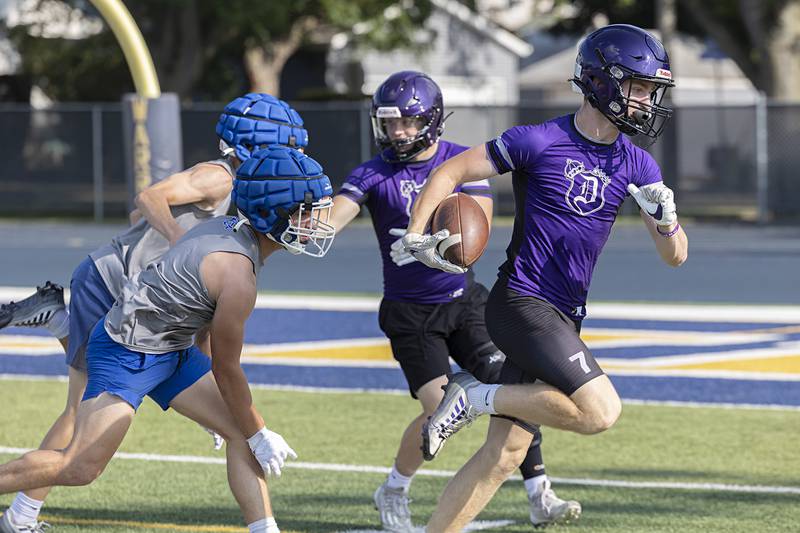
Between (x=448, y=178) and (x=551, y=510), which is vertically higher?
(x=448, y=178)

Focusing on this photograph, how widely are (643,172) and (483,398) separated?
1.11m

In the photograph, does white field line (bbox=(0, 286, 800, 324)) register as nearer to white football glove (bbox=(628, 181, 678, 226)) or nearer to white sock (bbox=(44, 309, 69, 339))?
white sock (bbox=(44, 309, 69, 339))

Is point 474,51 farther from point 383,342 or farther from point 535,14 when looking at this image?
point 383,342

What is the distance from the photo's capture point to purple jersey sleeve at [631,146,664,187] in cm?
570

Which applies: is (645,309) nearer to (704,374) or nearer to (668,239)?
(704,374)

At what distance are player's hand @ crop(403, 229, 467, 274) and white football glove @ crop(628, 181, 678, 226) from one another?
0.74m

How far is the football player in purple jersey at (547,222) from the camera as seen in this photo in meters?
5.53

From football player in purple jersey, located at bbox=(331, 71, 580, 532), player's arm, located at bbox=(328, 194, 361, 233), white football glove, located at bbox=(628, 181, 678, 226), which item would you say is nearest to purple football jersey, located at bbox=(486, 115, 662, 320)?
white football glove, located at bbox=(628, 181, 678, 226)

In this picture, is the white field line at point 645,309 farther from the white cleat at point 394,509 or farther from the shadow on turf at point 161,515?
the shadow on turf at point 161,515

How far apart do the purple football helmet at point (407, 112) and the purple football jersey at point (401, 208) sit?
86 millimetres

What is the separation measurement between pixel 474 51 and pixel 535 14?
3988 millimetres

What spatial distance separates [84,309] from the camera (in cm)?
643

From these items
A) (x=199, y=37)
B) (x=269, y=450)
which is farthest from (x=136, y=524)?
(x=199, y=37)

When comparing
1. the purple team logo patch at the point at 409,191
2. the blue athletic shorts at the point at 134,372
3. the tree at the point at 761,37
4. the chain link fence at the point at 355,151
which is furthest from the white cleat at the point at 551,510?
the tree at the point at 761,37
